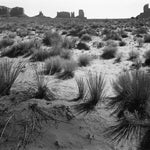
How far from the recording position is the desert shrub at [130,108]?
3.52m

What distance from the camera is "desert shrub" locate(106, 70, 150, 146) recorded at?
3.52m

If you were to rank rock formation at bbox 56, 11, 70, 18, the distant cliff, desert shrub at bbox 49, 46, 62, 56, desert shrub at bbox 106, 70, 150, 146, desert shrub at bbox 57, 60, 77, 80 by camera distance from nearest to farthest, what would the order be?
desert shrub at bbox 106, 70, 150, 146 → desert shrub at bbox 57, 60, 77, 80 → desert shrub at bbox 49, 46, 62, 56 → the distant cliff → rock formation at bbox 56, 11, 70, 18

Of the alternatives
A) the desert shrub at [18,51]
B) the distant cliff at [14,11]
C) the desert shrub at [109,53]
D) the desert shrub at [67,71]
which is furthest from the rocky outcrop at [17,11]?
the desert shrub at [67,71]

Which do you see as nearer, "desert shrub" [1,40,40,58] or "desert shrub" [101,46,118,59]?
"desert shrub" [101,46,118,59]

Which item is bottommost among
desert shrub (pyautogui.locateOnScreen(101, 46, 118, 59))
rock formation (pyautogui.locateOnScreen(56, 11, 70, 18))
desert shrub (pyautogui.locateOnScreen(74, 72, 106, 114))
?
desert shrub (pyautogui.locateOnScreen(74, 72, 106, 114))

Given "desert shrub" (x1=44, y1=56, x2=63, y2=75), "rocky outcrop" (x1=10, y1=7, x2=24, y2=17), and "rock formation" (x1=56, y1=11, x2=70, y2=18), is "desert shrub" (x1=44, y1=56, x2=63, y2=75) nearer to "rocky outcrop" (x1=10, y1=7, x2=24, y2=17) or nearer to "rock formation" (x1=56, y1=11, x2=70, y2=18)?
"rock formation" (x1=56, y1=11, x2=70, y2=18)

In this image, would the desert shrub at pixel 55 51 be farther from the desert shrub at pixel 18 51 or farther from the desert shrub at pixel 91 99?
the desert shrub at pixel 91 99

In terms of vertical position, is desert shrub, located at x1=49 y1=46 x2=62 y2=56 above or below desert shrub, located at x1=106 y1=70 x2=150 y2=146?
above

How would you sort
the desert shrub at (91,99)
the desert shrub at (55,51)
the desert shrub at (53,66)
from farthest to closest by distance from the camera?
the desert shrub at (55,51) < the desert shrub at (53,66) < the desert shrub at (91,99)

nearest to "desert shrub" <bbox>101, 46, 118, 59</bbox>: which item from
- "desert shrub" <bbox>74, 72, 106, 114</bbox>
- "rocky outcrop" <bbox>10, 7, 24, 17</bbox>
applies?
"desert shrub" <bbox>74, 72, 106, 114</bbox>

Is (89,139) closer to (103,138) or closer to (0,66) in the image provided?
(103,138)

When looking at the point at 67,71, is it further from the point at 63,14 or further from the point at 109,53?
the point at 63,14

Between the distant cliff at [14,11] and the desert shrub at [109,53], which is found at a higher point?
the distant cliff at [14,11]

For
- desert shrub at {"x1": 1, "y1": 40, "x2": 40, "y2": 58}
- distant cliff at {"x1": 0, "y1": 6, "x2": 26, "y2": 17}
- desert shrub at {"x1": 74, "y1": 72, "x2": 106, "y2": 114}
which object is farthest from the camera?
distant cliff at {"x1": 0, "y1": 6, "x2": 26, "y2": 17}
